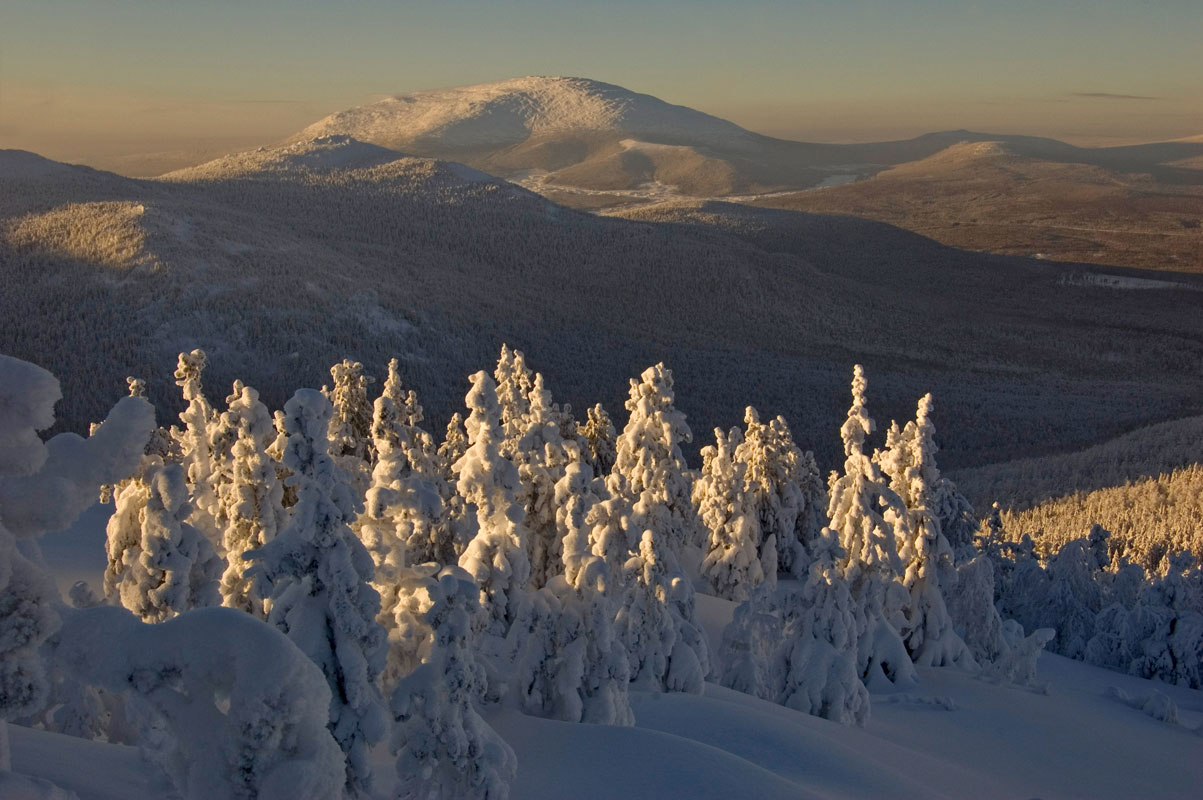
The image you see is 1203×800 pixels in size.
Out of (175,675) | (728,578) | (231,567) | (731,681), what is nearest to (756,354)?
(728,578)

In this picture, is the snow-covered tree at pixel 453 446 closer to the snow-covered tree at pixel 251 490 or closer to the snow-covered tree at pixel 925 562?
the snow-covered tree at pixel 251 490

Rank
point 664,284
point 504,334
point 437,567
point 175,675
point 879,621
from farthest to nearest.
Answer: point 664,284, point 504,334, point 879,621, point 437,567, point 175,675

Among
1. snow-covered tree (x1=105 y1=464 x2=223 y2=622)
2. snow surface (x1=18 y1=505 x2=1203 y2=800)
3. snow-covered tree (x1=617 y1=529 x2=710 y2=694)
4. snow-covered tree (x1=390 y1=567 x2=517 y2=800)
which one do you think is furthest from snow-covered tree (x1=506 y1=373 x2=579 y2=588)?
snow-covered tree (x1=390 y1=567 x2=517 y2=800)

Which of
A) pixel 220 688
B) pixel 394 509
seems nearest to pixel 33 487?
pixel 220 688

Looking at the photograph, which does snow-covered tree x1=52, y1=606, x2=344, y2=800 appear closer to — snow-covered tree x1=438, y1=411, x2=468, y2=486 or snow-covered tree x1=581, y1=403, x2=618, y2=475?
snow-covered tree x1=438, y1=411, x2=468, y2=486

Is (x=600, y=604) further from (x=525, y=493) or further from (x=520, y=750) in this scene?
(x=525, y=493)

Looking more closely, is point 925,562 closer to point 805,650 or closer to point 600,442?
point 805,650

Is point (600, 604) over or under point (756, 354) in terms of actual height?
over
